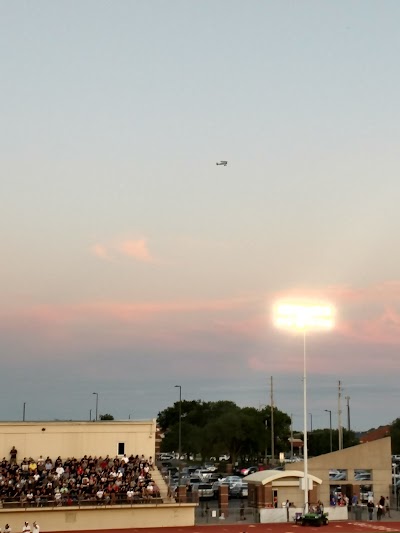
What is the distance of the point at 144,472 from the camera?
55.3 meters

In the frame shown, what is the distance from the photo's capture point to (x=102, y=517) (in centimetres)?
4991

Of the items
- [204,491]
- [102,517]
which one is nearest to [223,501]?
[204,491]

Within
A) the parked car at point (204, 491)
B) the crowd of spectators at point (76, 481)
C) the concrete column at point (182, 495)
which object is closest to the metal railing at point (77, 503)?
the crowd of spectators at point (76, 481)

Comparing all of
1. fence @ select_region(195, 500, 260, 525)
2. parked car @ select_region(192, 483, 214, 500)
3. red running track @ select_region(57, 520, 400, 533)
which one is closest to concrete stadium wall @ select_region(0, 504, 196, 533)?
red running track @ select_region(57, 520, 400, 533)

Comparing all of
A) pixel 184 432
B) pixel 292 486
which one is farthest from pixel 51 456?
pixel 184 432

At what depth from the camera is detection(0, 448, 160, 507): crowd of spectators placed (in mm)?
49844

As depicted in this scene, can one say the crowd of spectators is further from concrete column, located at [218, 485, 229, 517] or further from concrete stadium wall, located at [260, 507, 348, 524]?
concrete stadium wall, located at [260, 507, 348, 524]

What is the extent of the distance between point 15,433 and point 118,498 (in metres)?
10.6

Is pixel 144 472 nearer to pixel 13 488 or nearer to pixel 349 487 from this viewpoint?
pixel 13 488

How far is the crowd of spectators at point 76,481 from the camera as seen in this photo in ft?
164

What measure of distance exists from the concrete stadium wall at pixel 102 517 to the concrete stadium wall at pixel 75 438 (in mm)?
8227

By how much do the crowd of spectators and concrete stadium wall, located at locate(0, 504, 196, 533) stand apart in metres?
0.56

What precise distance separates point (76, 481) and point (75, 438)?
5.82 m

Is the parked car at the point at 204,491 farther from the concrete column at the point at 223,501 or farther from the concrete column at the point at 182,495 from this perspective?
the concrete column at the point at 182,495
